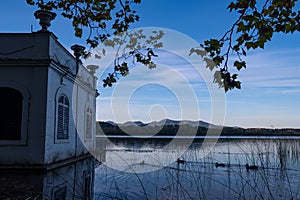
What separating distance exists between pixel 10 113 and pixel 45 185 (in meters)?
3.66

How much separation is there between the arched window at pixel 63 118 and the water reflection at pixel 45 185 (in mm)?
1918

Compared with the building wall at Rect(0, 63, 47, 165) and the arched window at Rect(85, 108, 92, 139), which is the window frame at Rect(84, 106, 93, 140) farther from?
the building wall at Rect(0, 63, 47, 165)

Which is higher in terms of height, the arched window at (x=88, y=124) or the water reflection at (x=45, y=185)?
the arched window at (x=88, y=124)

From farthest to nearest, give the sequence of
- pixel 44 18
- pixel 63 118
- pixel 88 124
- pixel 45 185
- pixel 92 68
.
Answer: pixel 92 68 → pixel 88 124 → pixel 63 118 → pixel 44 18 → pixel 45 185

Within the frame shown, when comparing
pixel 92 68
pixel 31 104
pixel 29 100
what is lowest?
pixel 31 104

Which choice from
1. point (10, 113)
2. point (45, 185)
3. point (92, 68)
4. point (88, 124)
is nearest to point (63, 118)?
point (10, 113)

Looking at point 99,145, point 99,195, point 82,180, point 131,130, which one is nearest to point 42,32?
point 82,180

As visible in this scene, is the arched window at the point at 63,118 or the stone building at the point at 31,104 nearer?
the stone building at the point at 31,104

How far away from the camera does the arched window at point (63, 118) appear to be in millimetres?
10664

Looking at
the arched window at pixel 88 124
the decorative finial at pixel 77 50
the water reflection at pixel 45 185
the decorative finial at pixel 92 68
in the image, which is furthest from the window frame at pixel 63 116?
the decorative finial at pixel 92 68

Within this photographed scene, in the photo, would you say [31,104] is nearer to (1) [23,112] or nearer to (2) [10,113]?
(1) [23,112]

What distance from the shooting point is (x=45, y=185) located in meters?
6.62

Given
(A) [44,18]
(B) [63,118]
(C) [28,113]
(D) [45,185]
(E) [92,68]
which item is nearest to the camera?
(D) [45,185]

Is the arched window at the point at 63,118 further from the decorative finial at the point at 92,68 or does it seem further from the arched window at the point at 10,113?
the decorative finial at the point at 92,68
